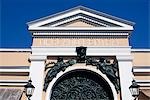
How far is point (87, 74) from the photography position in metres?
Answer: 15.4

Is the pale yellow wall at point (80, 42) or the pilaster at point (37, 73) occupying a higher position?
the pale yellow wall at point (80, 42)

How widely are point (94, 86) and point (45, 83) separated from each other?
228 centimetres

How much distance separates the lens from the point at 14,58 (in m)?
15.7

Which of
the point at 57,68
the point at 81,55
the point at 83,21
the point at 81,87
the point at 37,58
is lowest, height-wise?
the point at 81,87

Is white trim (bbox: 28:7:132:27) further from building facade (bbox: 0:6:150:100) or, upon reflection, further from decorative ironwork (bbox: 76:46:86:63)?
decorative ironwork (bbox: 76:46:86:63)

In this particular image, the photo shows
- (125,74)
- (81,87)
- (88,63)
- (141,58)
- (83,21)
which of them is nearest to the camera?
(125,74)

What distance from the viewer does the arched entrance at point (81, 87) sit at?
14.9 meters

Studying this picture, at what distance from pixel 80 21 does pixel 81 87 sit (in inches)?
133

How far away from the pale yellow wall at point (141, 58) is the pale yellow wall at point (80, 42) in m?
0.75

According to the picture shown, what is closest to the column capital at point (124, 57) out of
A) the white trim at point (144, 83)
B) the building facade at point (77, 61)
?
the building facade at point (77, 61)

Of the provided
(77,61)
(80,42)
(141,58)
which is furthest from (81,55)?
(141,58)

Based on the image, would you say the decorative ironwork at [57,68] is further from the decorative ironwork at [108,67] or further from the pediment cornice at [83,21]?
the pediment cornice at [83,21]

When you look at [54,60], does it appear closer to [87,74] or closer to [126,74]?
[87,74]

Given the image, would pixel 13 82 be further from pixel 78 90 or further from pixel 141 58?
pixel 141 58
